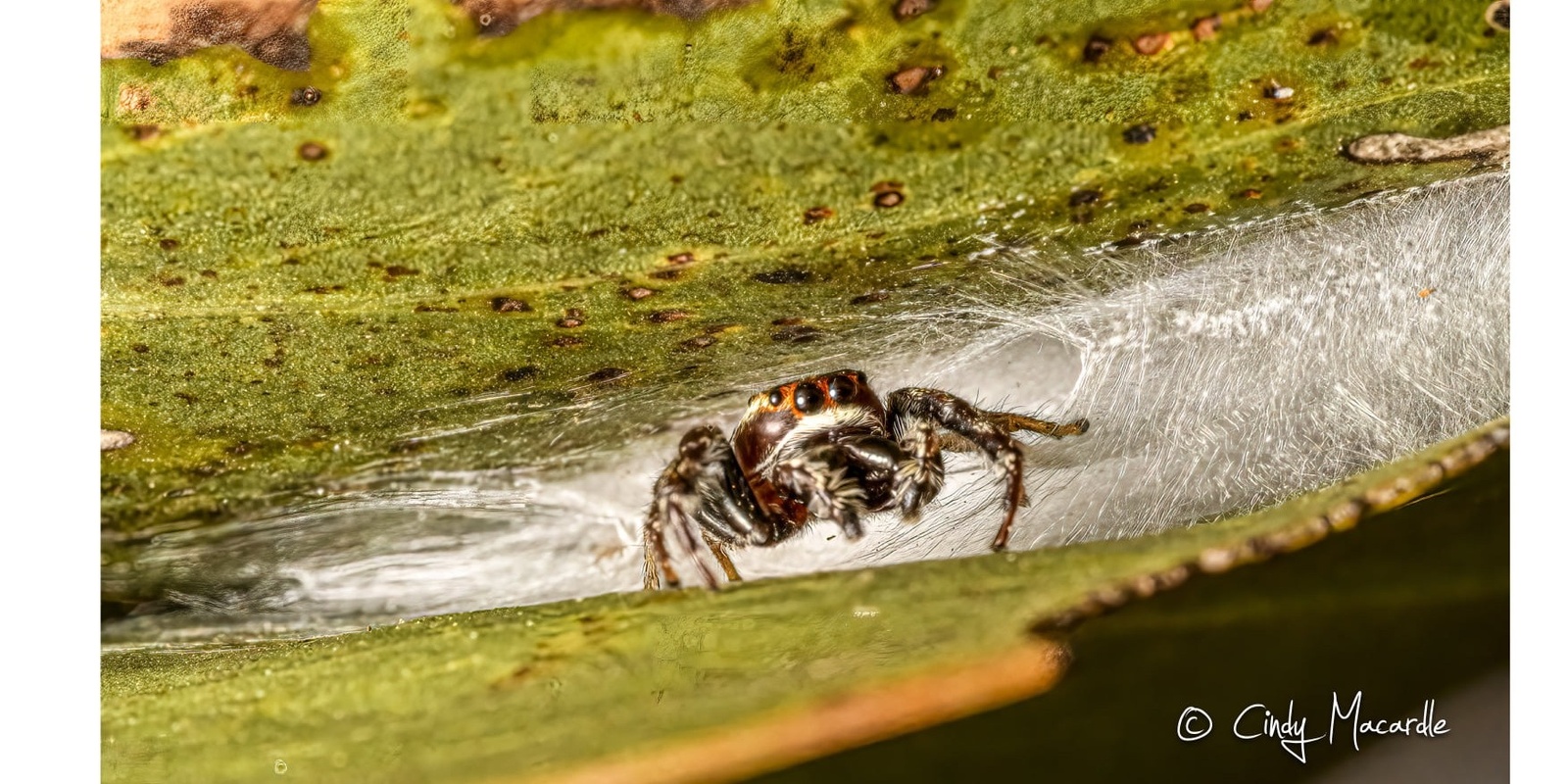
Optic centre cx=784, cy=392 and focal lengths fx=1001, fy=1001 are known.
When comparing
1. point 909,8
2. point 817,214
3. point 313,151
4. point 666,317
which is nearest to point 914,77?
point 909,8

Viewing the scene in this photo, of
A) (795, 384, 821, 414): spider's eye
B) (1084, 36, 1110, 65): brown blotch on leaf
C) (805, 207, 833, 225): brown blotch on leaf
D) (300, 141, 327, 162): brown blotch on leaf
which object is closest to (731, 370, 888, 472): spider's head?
(795, 384, 821, 414): spider's eye

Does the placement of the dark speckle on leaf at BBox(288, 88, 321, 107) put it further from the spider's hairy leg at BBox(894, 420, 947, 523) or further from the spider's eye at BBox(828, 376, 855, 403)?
the spider's hairy leg at BBox(894, 420, 947, 523)

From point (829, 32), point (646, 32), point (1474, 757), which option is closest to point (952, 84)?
point (829, 32)

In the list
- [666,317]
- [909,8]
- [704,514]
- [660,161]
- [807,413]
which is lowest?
[704,514]

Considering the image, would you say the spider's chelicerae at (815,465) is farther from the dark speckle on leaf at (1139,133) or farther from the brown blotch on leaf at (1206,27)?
the brown blotch on leaf at (1206,27)

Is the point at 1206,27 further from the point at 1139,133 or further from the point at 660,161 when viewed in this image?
the point at 660,161

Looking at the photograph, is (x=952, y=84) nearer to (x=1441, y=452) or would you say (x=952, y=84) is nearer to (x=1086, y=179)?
(x=1086, y=179)
